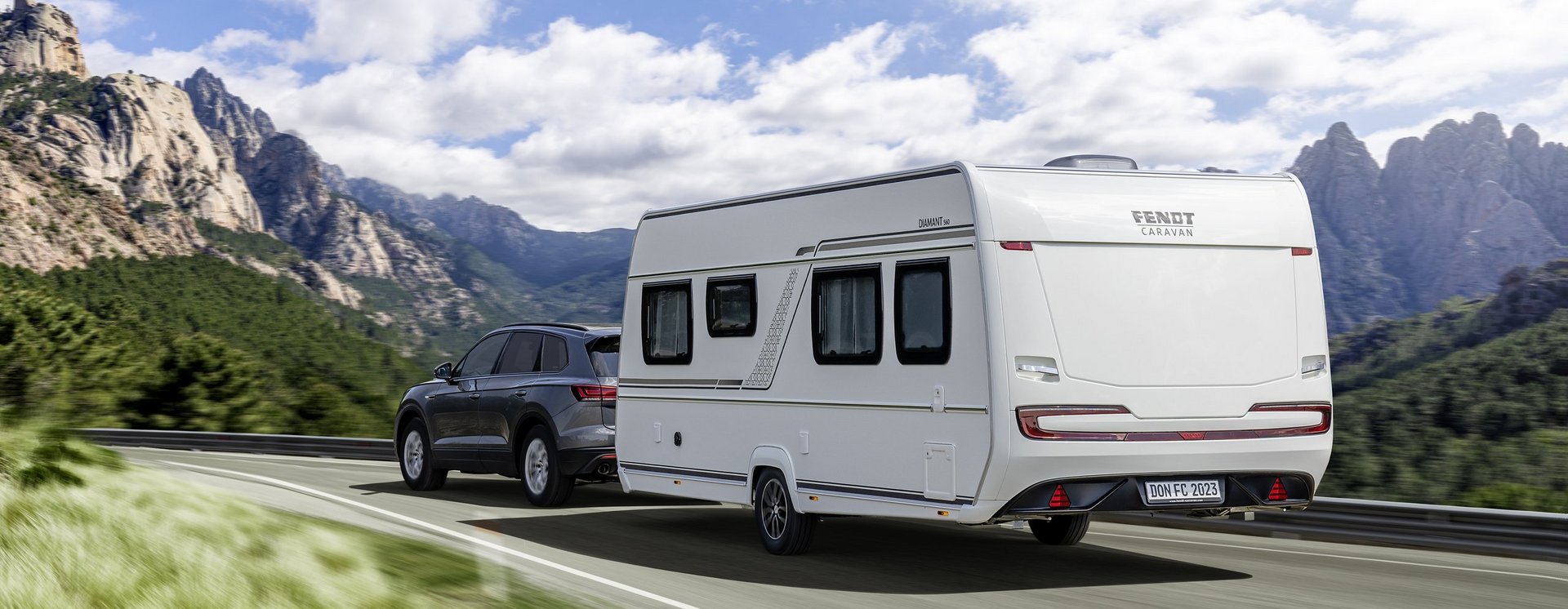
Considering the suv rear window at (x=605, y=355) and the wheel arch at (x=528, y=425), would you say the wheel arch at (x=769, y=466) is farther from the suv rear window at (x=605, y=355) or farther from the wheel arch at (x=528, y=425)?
the wheel arch at (x=528, y=425)

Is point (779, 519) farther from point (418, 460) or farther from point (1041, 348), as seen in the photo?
point (418, 460)

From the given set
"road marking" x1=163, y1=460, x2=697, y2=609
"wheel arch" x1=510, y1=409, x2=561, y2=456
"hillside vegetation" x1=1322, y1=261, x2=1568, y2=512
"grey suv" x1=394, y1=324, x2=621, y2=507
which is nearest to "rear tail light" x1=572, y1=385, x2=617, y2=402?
"grey suv" x1=394, y1=324, x2=621, y2=507

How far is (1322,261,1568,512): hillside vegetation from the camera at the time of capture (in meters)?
13.7

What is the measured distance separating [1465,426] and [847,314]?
1121 centimetres

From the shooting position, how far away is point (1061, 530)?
10789 mm

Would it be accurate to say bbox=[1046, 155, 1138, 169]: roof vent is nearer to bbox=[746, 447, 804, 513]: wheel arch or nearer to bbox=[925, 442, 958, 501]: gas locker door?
bbox=[925, 442, 958, 501]: gas locker door

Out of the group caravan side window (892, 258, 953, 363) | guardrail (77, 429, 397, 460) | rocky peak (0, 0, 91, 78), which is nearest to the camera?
caravan side window (892, 258, 953, 363)

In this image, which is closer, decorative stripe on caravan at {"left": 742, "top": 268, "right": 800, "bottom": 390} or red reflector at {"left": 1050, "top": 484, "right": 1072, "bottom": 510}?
red reflector at {"left": 1050, "top": 484, "right": 1072, "bottom": 510}

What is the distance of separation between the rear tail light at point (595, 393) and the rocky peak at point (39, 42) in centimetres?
15055

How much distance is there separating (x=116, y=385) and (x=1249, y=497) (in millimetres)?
26972

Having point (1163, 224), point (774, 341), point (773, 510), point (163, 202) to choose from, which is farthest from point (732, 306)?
point (163, 202)

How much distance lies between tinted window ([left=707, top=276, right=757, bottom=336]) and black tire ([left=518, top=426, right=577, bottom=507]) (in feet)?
9.45

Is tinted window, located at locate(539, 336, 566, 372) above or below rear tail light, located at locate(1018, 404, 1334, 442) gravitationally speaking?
above

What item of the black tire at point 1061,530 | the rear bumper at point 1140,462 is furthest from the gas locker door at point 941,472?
the black tire at point 1061,530
